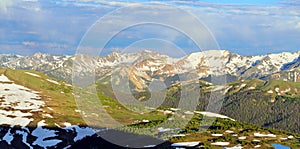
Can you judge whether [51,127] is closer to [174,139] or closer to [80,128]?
[80,128]

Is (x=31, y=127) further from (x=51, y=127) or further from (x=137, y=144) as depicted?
(x=137, y=144)

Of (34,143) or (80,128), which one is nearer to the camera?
(34,143)

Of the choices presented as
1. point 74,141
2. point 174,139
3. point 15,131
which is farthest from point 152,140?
point 15,131

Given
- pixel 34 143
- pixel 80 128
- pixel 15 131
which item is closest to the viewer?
pixel 34 143

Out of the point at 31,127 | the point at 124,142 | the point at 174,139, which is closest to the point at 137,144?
the point at 124,142

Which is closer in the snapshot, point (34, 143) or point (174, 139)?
point (34, 143)

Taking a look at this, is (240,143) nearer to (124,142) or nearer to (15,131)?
(124,142)

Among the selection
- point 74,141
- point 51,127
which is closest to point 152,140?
point 74,141

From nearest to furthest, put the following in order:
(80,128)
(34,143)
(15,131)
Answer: (34,143)
(15,131)
(80,128)
